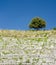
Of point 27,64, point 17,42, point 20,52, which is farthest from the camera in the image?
point 17,42

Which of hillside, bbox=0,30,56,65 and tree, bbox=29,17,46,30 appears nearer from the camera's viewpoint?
hillside, bbox=0,30,56,65

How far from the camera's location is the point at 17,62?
13.2 meters

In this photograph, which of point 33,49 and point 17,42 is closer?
point 33,49

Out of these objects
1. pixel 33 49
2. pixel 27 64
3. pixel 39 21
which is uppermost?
pixel 39 21

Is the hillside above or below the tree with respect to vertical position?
below

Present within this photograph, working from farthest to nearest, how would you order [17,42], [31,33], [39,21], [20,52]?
[39,21]
[31,33]
[17,42]
[20,52]

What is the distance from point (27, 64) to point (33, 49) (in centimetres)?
176

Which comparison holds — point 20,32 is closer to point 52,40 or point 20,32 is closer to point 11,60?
point 52,40

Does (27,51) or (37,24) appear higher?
(37,24)

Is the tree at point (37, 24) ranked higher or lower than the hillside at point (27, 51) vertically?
higher

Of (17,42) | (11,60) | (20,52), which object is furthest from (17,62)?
(17,42)

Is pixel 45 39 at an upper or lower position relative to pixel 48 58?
upper

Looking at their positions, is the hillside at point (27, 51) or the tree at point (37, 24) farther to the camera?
the tree at point (37, 24)

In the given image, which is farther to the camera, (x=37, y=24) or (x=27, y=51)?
(x=37, y=24)
